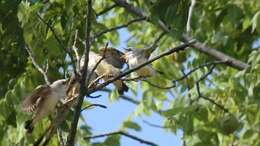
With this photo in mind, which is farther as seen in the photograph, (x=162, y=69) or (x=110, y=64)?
(x=162, y=69)

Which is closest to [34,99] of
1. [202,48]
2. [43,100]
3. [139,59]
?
[43,100]

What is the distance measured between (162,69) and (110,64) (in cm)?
175

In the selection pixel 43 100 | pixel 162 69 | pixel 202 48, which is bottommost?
pixel 43 100

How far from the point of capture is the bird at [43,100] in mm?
3570

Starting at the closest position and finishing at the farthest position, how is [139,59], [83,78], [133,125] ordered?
1. [83,78]
2. [139,59]
3. [133,125]

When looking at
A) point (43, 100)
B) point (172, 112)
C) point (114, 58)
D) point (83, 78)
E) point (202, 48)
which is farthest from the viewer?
point (202, 48)

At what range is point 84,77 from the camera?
3.23 meters

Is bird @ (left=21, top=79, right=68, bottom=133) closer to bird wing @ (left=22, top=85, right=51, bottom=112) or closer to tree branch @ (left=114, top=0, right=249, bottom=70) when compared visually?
bird wing @ (left=22, top=85, right=51, bottom=112)

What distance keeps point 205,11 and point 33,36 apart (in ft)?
9.12

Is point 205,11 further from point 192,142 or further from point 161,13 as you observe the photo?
point 161,13

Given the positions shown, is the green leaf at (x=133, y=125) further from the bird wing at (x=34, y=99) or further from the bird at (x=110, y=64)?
the bird wing at (x=34, y=99)

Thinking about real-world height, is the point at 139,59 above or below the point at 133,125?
below

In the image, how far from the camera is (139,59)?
14.5 ft

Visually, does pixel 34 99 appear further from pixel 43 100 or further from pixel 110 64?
pixel 110 64
